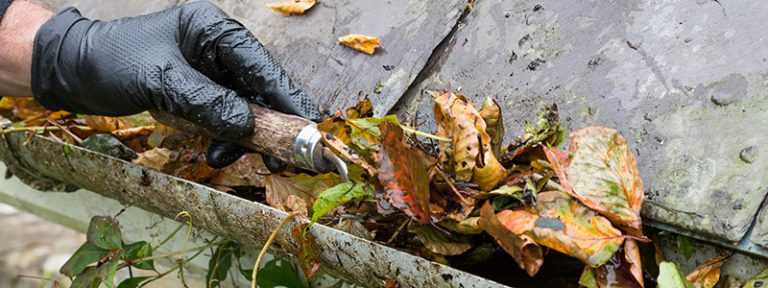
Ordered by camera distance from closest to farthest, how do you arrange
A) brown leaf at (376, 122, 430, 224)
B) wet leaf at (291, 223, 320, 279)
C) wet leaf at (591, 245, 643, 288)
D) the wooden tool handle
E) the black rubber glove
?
1. wet leaf at (591, 245, 643, 288)
2. brown leaf at (376, 122, 430, 224)
3. wet leaf at (291, 223, 320, 279)
4. the wooden tool handle
5. the black rubber glove

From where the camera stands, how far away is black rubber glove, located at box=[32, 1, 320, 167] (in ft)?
5.80

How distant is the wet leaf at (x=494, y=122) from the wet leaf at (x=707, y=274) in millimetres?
426

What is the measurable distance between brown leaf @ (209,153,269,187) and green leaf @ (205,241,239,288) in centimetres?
30

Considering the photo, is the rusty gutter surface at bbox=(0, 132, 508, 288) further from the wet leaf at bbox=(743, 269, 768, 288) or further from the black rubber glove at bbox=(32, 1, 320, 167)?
the wet leaf at bbox=(743, 269, 768, 288)

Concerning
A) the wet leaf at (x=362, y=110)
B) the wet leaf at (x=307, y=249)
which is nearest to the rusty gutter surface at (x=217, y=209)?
the wet leaf at (x=307, y=249)

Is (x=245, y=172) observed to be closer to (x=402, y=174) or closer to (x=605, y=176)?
(x=402, y=174)

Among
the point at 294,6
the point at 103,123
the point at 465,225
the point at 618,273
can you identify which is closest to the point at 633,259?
the point at 618,273

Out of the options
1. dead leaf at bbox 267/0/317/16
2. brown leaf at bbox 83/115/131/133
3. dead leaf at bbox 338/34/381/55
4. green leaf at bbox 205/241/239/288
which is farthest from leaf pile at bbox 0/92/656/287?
brown leaf at bbox 83/115/131/133

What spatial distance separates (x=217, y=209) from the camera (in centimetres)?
168

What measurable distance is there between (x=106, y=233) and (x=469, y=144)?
1.11 meters

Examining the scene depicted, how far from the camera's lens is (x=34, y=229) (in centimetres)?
397

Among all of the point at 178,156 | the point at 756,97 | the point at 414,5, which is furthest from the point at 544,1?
the point at 178,156

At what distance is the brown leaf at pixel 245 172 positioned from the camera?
75.2 inches

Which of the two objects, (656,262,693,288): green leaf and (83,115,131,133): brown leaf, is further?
(83,115,131,133): brown leaf
